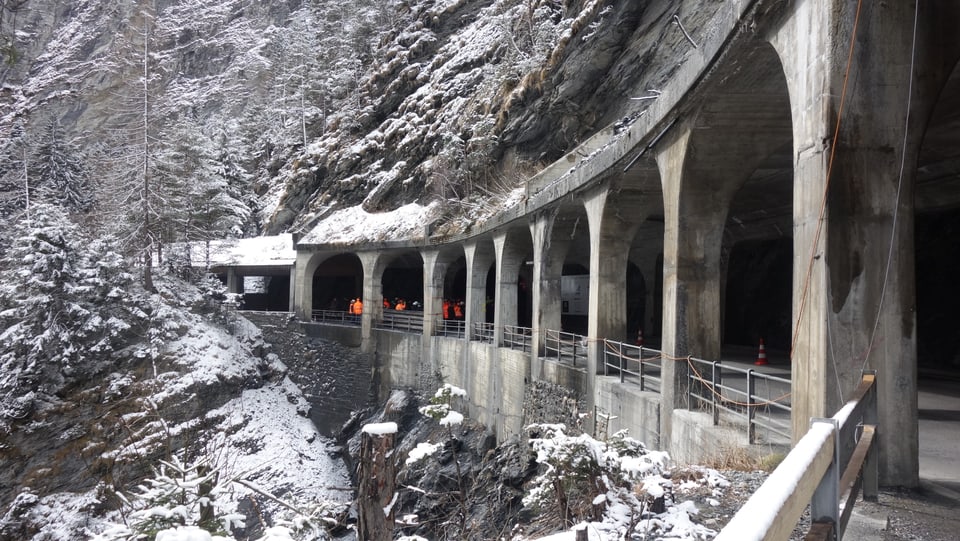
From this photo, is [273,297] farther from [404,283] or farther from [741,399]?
[741,399]

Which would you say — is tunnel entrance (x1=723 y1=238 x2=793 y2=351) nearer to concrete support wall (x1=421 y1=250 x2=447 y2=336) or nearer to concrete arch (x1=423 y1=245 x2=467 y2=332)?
concrete arch (x1=423 y1=245 x2=467 y2=332)

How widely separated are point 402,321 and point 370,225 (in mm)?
7468

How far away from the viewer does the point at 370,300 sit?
87.0 feet

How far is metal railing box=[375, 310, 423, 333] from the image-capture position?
994 inches

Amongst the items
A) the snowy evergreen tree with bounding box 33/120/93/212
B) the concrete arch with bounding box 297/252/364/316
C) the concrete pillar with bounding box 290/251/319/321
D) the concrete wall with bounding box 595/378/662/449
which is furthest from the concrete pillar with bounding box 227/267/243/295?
the concrete wall with bounding box 595/378/662/449

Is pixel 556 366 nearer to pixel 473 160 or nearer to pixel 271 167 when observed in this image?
pixel 473 160

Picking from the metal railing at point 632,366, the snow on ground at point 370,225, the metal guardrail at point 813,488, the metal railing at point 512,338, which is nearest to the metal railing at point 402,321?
the snow on ground at point 370,225

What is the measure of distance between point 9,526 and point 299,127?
42856 millimetres

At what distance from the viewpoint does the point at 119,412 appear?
20.1 m

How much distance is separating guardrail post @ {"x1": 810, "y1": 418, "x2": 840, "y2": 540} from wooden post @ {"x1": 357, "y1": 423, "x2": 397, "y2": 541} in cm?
256

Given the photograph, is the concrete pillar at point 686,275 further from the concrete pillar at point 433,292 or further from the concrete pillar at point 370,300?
the concrete pillar at point 370,300

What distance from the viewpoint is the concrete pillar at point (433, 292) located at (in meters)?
23.0

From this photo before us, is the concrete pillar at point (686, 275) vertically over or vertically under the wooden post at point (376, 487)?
over

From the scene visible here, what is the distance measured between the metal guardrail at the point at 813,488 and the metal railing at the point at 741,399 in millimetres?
2544
